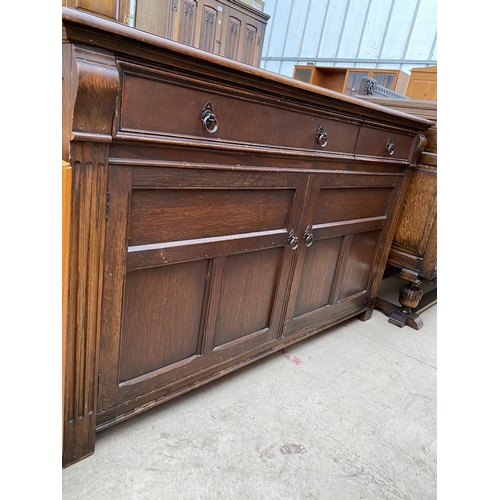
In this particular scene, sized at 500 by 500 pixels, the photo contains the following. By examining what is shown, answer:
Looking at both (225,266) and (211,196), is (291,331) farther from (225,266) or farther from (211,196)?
(211,196)

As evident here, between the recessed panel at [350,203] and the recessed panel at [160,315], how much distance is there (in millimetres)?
582

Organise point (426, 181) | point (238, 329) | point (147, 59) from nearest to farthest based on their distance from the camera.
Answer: point (147, 59) < point (238, 329) < point (426, 181)

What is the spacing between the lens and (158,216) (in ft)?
3.25

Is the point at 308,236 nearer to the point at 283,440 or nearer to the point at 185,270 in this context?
the point at 185,270

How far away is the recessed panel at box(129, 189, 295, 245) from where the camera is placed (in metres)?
0.96

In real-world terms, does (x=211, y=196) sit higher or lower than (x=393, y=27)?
lower

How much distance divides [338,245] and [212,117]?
36.8 inches

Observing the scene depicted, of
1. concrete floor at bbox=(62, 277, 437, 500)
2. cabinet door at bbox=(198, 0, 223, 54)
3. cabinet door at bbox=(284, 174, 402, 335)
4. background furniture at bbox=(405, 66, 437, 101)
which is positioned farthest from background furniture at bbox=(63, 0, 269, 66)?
concrete floor at bbox=(62, 277, 437, 500)

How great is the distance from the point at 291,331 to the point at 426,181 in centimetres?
107

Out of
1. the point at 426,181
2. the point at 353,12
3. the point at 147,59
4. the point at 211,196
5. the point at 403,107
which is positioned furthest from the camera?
the point at 353,12

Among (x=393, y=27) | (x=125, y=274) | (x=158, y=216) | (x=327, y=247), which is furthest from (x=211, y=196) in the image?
(x=393, y=27)

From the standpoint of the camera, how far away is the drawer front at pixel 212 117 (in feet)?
2.74

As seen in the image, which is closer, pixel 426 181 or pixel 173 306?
pixel 173 306

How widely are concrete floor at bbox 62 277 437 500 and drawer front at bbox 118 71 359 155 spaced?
914 millimetres
